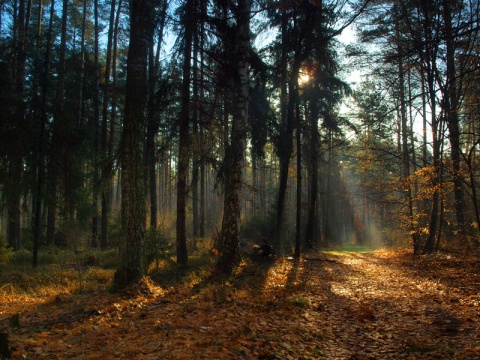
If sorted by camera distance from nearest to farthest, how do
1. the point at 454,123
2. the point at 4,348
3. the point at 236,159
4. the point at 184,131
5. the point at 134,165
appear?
the point at 4,348 → the point at 134,165 → the point at 236,159 → the point at 184,131 → the point at 454,123

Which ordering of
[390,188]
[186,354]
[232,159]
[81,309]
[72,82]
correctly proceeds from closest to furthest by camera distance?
1. [186,354]
2. [81,309]
3. [232,159]
4. [390,188]
5. [72,82]

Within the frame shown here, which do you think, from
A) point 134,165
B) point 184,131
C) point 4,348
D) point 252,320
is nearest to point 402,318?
point 252,320

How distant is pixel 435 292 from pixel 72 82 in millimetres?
16148

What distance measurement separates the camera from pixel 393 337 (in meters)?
4.62

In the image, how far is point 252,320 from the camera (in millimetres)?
5047

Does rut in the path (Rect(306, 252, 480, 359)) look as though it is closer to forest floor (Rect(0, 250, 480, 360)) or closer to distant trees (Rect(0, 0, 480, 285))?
forest floor (Rect(0, 250, 480, 360))

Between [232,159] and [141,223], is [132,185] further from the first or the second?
[232,159]

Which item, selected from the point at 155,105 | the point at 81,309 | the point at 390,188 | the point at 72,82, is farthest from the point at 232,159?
the point at 72,82

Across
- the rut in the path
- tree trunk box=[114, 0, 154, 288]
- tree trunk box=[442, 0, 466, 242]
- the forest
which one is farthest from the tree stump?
tree trunk box=[442, 0, 466, 242]

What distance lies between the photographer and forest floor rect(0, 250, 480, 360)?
3867mm

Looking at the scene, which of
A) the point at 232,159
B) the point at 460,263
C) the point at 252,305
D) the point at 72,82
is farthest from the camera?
the point at 72,82

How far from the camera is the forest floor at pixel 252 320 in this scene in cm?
387

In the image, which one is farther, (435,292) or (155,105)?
(155,105)

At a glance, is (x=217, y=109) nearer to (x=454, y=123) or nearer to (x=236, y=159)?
(x=236, y=159)
